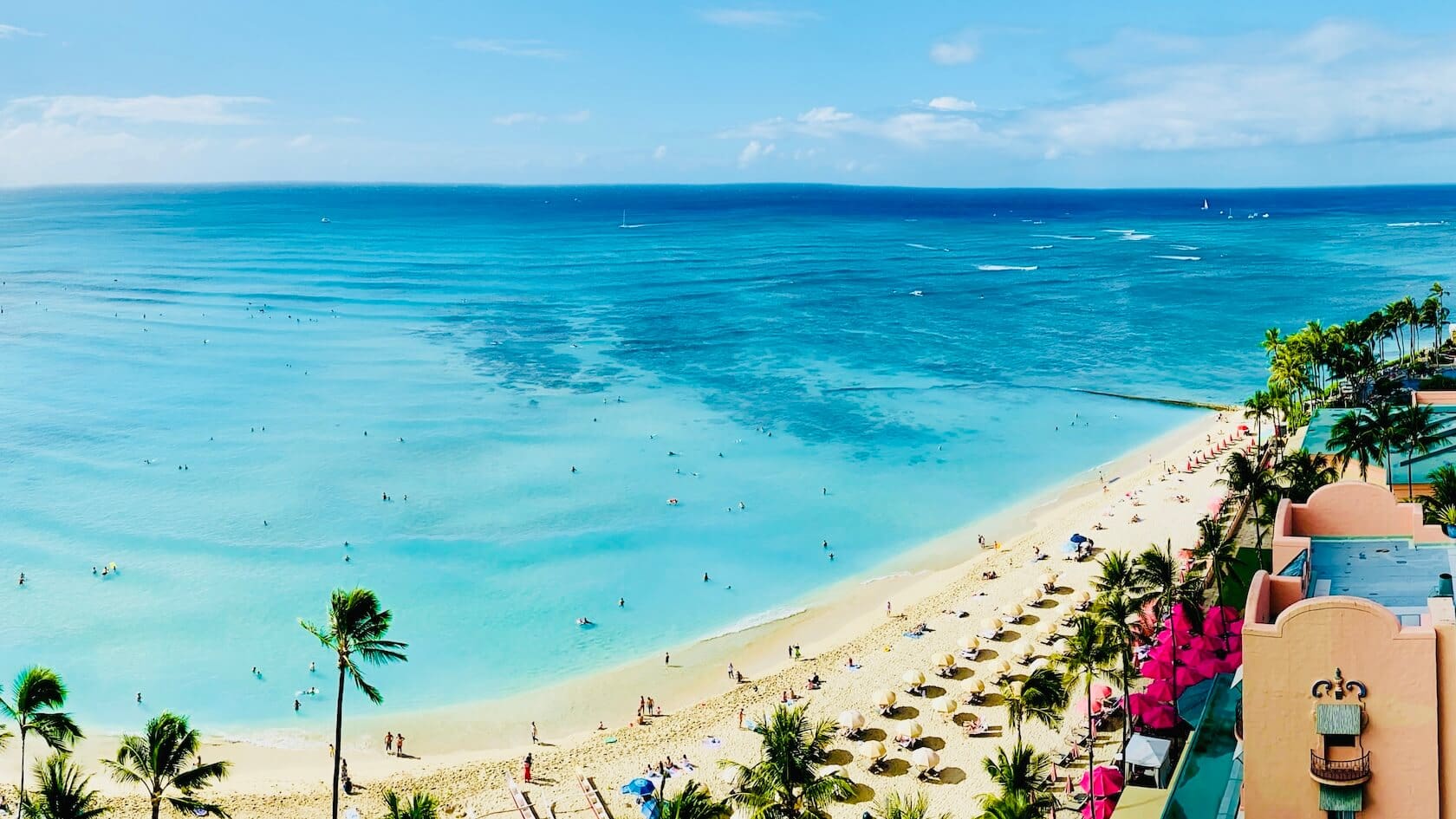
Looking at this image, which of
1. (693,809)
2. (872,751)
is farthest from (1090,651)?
(693,809)

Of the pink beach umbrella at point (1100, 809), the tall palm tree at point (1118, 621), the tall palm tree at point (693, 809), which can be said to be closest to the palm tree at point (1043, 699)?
the tall palm tree at point (1118, 621)

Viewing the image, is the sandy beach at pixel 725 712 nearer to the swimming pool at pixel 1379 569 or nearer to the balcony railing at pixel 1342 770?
the swimming pool at pixel 1379 569

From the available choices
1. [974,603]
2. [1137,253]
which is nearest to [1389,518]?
[974,603]

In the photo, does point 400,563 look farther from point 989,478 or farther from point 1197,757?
point 1197,757

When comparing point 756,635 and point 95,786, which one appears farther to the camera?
point 756,635

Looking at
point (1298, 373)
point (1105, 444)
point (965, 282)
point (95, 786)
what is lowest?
point (95, 786)
